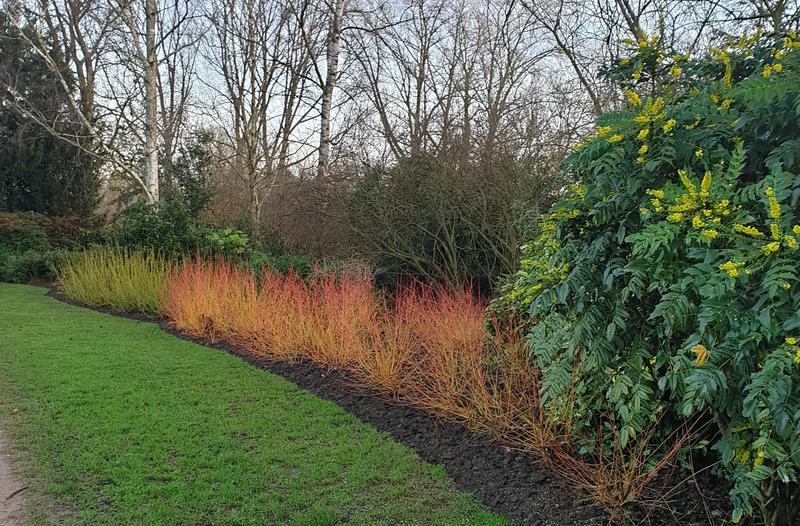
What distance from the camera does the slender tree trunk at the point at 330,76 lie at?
1215 cm

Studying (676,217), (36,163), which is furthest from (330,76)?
(36,163)

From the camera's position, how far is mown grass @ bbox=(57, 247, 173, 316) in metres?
9.20

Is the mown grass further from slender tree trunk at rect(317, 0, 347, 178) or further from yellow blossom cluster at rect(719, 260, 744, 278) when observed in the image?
yellow blossom cluster at rect(719, 260, 744, 278)

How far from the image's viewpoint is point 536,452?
3.21 meters

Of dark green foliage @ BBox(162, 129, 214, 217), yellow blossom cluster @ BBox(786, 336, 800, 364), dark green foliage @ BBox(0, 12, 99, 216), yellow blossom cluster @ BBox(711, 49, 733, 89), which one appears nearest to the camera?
yellow blossom cluster @ BBox(786, 336, 800, 364)

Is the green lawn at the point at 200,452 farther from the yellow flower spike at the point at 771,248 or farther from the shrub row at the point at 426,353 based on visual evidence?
the yellow flower spike at the point at 771,248

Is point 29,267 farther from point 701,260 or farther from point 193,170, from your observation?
point 701,260

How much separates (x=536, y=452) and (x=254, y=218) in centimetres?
1062

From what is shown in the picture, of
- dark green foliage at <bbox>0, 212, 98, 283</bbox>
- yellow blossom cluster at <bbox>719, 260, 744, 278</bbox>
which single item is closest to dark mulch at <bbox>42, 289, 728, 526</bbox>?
yellow blossom cluster at <bbox>719, 260, 744, 278</bbox>

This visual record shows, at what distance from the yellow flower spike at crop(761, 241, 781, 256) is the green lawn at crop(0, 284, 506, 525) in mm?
1696

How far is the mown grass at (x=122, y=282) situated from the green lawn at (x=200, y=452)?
327 cm

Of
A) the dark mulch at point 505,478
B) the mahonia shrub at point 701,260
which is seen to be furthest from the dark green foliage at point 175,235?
the mahonia shrub at point 701,260

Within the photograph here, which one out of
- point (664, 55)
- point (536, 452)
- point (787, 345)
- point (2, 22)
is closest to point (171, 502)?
point (536, 452)

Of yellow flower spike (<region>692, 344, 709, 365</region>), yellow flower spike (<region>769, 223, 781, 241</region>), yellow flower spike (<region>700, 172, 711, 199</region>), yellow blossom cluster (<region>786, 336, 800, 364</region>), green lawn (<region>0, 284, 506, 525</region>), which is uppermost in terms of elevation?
yellow flower spike (<region>700, 172, 711, 199</region>)
